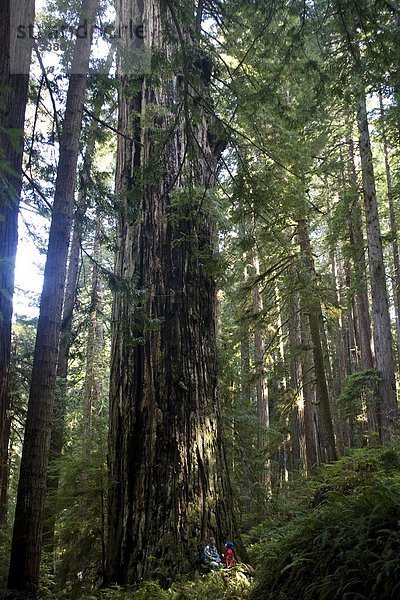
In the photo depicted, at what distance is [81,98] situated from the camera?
6.06 meters

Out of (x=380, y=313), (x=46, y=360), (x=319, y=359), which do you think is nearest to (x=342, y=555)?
(x=46, y=360)

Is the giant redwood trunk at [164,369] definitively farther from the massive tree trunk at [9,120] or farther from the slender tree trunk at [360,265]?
the slender tree trunk at [360,265]

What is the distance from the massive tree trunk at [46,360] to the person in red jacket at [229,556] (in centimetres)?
192

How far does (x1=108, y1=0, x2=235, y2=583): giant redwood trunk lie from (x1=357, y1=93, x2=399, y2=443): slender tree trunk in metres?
6.71

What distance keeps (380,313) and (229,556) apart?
8654 millimetres

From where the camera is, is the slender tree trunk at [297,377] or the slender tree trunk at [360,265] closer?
the slender tree trunk at [360,265]

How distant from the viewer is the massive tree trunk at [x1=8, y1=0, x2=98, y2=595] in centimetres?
478

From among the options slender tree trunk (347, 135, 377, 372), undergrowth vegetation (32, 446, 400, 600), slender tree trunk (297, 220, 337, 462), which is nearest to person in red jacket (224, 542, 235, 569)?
undergrowth vegetation (32, 446, 400, 600)

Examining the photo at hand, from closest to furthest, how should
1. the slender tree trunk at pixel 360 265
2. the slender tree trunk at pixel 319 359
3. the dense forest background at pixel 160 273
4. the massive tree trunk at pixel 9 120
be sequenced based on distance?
1. the massive tree trunk at pixel 9 120
2. the dense forest background at pixel 160 273
3. the slender tree trunk at pixel 319 359
4. the slender tree trunk at pixel 360 265

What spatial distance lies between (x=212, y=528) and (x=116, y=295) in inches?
118

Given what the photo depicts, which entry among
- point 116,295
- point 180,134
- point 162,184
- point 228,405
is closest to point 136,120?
point 180,134

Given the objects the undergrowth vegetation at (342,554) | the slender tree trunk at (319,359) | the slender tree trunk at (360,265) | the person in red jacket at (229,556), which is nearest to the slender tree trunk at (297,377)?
the slender tree trunk at (319,359)

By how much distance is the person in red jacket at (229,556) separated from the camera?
4750 mm

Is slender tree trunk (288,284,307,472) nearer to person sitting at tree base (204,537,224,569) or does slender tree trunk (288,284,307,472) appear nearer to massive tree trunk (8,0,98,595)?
massive tree trunk (8,0,98,595)
